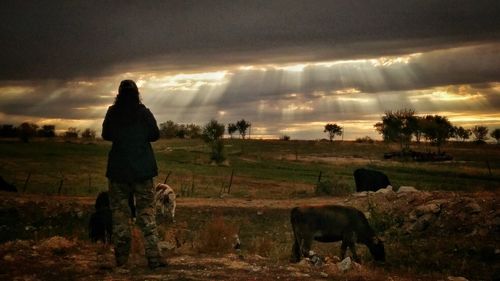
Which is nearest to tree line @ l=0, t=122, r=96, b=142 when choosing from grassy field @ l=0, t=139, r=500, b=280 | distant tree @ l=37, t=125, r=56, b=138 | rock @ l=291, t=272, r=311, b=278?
distant tree @ l=37, t=125, r=56, b=138

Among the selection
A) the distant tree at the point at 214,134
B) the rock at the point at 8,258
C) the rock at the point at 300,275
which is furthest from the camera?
the distant tree at the point at 214,134

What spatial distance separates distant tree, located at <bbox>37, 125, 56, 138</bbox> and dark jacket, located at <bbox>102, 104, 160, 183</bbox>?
3785 inches

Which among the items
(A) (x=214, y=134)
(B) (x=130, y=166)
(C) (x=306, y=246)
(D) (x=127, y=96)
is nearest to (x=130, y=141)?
(B) (x=130, y=166)

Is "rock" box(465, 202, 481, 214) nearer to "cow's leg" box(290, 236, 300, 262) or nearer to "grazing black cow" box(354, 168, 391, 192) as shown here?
"cow's leg" box(290, 236, 300, 262)

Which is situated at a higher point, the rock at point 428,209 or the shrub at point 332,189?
the rock at point 428,209

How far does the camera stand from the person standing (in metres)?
8.43

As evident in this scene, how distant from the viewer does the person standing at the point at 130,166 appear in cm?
843

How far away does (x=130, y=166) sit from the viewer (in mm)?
8359

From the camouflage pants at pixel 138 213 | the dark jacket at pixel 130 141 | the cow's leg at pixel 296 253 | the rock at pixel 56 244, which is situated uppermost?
the dark jacket at pixel 130 141

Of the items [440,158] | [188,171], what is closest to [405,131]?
[440,158]

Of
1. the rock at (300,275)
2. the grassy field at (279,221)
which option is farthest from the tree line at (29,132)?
the rock at (300,275)

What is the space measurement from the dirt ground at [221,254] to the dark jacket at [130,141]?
1704mm

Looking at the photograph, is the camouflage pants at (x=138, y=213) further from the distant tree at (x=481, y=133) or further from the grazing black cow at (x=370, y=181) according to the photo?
the distant tree at (x=481, y=133)

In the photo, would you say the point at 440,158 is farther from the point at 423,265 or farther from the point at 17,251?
the point at 17,251
